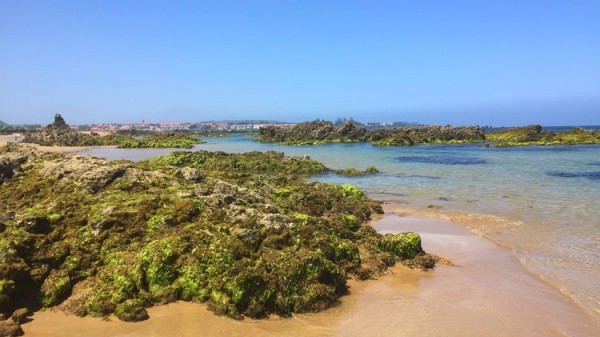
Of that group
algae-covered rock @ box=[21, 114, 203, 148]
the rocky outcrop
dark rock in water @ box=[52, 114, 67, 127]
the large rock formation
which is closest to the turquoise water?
the rocky outcrop

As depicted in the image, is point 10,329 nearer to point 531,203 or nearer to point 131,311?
point 131,311

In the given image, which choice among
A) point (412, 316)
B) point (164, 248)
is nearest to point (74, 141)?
point (164, 248)

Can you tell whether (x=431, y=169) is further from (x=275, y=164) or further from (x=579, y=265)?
(x=579, y=265)

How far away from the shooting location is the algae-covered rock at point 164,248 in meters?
8.18

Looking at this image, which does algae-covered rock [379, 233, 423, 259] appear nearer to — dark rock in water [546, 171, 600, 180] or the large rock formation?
dark rock in water [546, 171, 600, 180]

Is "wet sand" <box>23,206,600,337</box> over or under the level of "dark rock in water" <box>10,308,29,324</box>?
under

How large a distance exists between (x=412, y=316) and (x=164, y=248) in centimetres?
530

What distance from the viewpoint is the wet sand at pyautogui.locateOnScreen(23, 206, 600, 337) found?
24.4 ft

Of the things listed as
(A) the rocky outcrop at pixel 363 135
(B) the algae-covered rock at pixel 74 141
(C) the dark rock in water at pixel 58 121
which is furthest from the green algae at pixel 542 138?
(C) the dark rock in water at pixel 58 121

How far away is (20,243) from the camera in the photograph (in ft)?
28.8

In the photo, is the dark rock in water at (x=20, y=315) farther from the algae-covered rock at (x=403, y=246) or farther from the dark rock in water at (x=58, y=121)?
the dark rock in water at (x=58, y=121)

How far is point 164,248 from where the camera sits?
9.06m

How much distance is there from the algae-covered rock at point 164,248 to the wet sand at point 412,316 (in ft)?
1.10

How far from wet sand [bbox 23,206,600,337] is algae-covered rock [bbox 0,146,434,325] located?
13.2 inches
